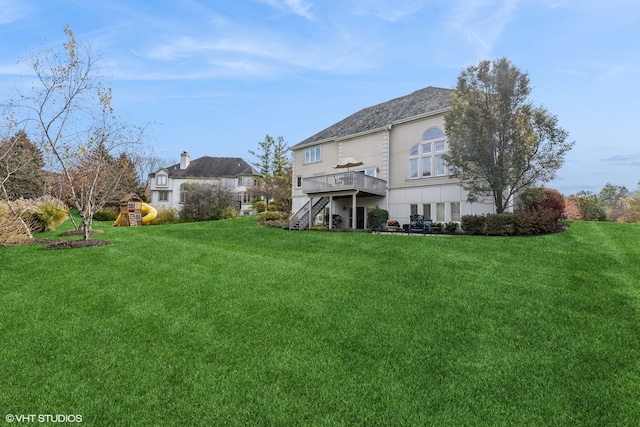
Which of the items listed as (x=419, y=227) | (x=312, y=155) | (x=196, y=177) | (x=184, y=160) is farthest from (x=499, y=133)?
(x=184, y=160)

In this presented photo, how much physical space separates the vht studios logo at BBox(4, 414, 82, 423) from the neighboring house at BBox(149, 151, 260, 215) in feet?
145

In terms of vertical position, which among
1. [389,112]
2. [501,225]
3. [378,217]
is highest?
[389,112]

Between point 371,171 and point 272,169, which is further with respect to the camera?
point 272,169

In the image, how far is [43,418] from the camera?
346 centimetres

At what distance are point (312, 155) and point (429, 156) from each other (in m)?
10.2

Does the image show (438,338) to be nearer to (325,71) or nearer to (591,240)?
(591,240)

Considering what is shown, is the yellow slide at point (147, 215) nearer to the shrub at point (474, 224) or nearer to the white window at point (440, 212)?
the white window at point (440, 212)

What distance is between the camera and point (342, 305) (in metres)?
6.25

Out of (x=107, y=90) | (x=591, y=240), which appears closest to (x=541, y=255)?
(x=591, y=240)

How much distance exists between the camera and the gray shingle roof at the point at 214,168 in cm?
5081

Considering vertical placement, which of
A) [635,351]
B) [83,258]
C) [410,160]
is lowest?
[635,351]

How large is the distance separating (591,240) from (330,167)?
1671 centimetres

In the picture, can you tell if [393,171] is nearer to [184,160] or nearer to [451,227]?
[451,227]

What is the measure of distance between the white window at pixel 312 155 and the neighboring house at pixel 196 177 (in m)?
21.5
